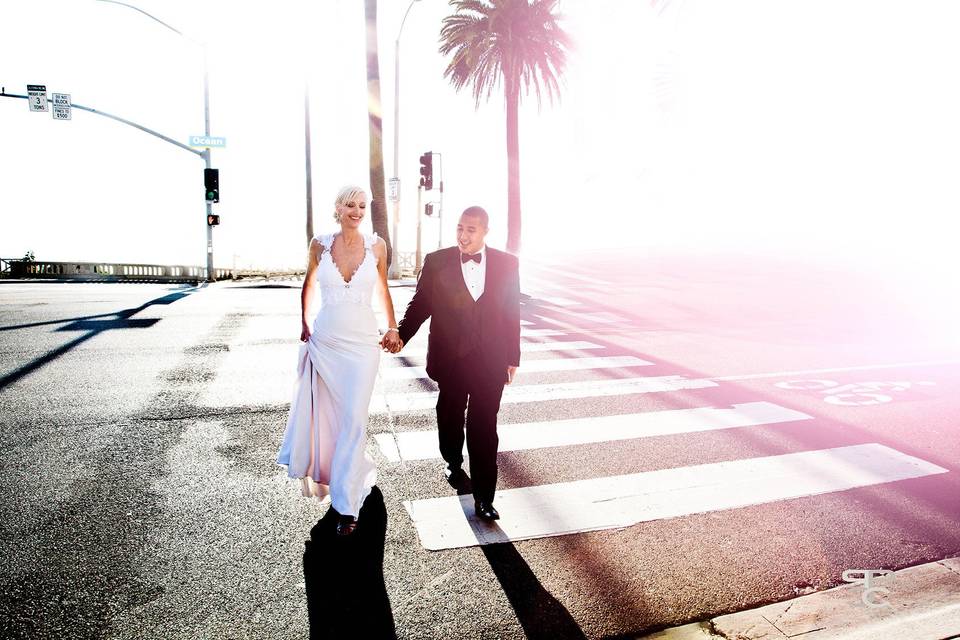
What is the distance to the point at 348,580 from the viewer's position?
323cm

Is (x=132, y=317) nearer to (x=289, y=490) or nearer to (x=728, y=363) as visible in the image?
(x=289, y=490)

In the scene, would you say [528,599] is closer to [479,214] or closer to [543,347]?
[479,214]

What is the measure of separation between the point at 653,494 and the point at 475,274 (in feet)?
6.66

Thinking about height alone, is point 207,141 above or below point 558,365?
above

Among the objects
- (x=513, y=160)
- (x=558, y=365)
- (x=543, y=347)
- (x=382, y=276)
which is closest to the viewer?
(x=382, y=276)

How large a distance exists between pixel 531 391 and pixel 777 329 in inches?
295

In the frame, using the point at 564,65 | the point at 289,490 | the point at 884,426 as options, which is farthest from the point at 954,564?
the point at 564,65

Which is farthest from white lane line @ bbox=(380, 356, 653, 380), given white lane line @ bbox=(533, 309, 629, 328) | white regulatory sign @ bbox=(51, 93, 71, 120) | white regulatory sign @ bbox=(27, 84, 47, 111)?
white regulatory sign @ bbox=(27, 84, 47, 111)

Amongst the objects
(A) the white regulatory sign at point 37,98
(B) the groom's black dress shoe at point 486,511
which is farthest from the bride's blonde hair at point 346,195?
(A) the white regulatory sign at point 37,98

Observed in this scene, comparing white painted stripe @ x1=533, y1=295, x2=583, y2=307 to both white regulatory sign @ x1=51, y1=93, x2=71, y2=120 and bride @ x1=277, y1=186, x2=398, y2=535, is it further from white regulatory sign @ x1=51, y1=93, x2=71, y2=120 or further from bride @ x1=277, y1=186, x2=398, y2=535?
white regulatory sign @ x1=51, y1=93, x2=71, y2=120

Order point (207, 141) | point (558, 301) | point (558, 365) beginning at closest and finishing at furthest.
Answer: point (558, 365), point (558, 301), point (207, 141)

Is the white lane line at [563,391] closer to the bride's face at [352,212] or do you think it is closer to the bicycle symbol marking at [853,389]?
the bicycle symbol marking at [853,389]

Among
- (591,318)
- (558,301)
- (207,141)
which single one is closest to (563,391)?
(591,318)

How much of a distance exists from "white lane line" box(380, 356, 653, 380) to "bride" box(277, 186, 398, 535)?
3893 millimetres
